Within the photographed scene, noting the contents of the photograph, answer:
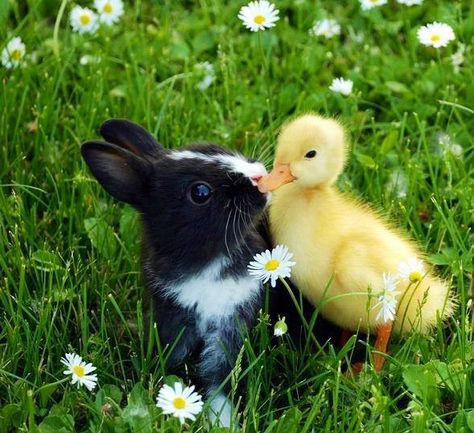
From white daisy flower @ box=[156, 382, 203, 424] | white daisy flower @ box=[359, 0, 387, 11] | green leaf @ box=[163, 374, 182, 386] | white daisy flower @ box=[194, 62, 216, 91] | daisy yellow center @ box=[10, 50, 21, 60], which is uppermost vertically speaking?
white daisy flower @ box=[359, 0, 387, 11]

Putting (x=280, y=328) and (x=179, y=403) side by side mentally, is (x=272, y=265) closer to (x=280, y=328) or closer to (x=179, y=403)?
(x=280, y=328)

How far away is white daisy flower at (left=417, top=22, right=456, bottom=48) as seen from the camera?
4.59 meters

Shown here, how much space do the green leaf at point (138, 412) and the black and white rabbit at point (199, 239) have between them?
0.71 ft

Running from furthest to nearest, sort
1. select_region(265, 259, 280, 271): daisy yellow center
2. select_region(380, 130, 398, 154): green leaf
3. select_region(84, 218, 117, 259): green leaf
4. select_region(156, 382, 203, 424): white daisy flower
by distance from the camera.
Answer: select_region(380, 130, 398, 154): green leaf
select_region(84, 218, 117, 259): green leaf
select_region(265, 259, 280, 271): daisy yellow center
select_region(156, 382, 203, 424): white daisy flower

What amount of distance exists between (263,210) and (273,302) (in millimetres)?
334

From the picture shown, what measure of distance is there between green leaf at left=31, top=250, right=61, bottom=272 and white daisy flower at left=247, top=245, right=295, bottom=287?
803mm

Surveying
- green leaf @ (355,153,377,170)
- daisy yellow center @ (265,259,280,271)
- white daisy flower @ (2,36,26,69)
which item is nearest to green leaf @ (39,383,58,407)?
daisy yellow center @ (265,259,280,271)

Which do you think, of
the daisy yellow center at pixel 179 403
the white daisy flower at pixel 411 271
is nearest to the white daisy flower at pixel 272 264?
the white daisy flower at pixel 411 271

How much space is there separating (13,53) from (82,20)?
1.48ft

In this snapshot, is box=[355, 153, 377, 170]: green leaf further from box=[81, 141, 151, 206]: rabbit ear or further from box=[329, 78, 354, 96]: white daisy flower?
box=[81, 141, 151, 206]: rabbit ear

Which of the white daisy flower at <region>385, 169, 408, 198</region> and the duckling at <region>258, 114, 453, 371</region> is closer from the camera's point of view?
the duckling at <region>258, 114, 453, 371</region>

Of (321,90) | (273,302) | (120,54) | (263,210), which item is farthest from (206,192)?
(120,54)

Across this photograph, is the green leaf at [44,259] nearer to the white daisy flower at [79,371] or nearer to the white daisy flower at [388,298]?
the white daisy flower at [79,371]

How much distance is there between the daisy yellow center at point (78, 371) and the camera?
11.1 ft
